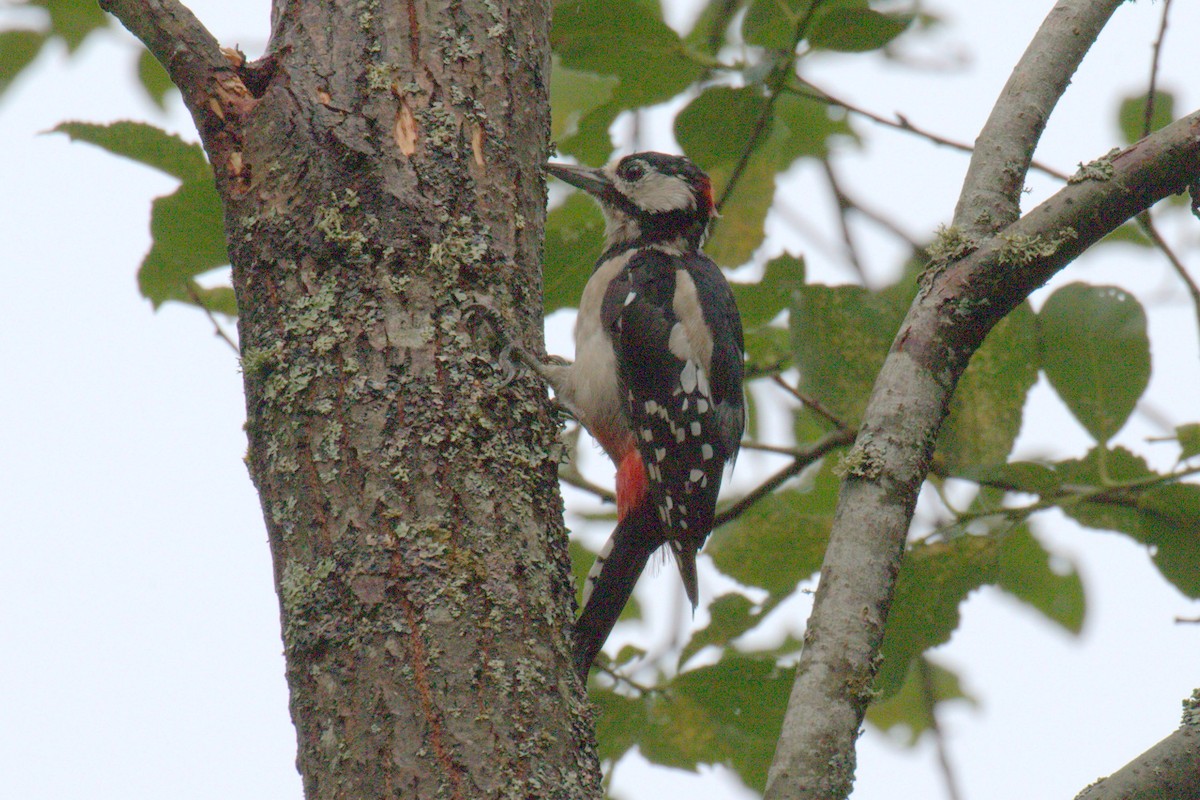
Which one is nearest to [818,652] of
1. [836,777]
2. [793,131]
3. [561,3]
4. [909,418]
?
[836,777]

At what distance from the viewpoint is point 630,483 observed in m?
3.52

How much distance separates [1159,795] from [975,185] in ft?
3.51

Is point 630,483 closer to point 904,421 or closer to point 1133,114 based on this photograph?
point 904,421

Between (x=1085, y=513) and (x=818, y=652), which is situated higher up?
(x=1085, y=513)

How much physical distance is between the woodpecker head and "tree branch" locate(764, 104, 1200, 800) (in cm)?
219

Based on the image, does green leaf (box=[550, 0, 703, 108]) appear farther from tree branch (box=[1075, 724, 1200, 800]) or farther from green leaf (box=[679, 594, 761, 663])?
tree branch (box=[1075, 724, 1200, 800])

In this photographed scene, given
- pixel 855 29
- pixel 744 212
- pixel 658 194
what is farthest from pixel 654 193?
pixel 855 29

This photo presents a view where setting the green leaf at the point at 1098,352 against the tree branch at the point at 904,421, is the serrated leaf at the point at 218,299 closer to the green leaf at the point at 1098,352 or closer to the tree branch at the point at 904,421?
the tree branch at the point at 904,421

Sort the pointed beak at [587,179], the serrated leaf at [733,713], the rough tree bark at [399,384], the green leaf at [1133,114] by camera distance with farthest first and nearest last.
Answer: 1. the pointed beak at [587,179]
2. the green leaf at [1133,114]
3. the serrated leaf at [733,713]
4. the rough tree bark at [399,384]

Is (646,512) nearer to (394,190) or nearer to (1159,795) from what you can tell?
(394,190)

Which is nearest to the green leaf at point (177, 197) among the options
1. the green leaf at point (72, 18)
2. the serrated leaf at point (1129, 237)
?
the green leaf at point (72, 18)

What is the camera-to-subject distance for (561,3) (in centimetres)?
312

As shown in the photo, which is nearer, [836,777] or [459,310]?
[836,777]

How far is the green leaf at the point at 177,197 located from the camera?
9.16ft
